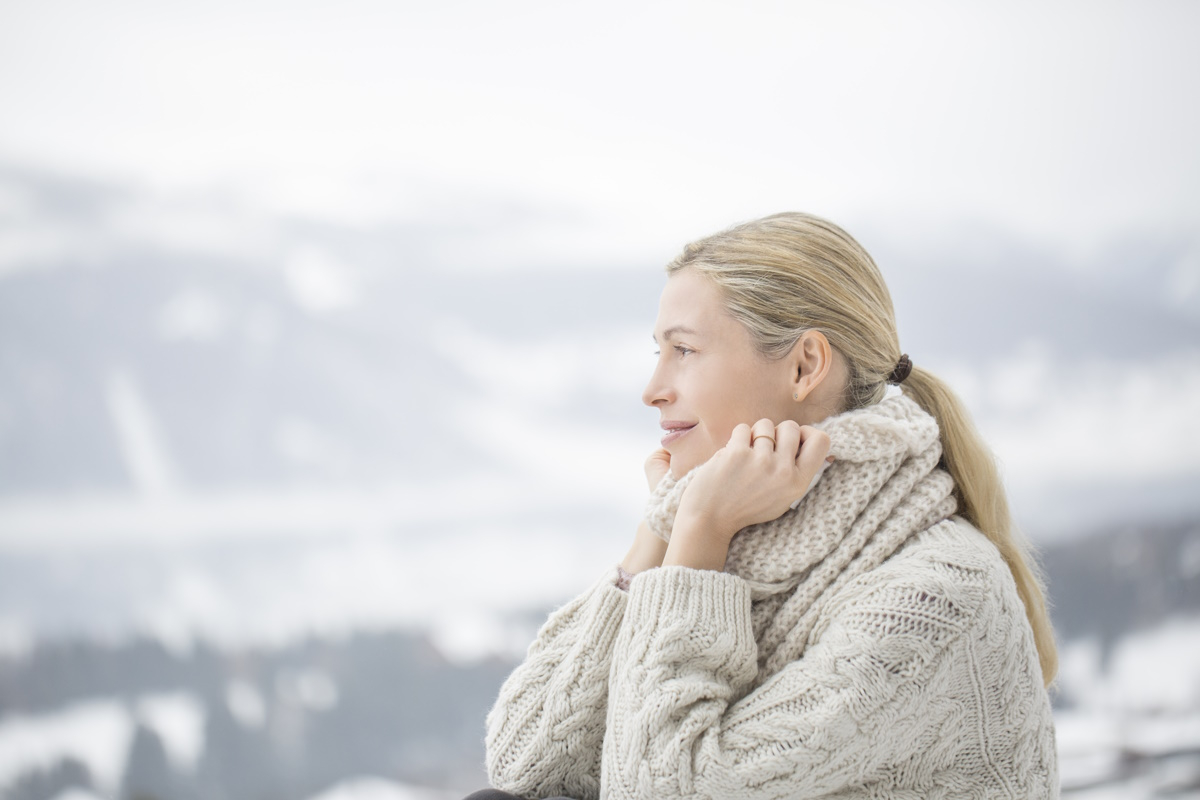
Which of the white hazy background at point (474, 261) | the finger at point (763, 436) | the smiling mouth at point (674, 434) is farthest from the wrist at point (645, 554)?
the white hazy background at point (474, 261)

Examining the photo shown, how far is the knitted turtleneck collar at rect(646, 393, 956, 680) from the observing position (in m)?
1.15

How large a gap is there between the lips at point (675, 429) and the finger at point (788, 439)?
0.16 m

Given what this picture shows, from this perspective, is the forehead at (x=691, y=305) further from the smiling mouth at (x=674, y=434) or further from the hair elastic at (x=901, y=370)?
the hair elastic at (x=901, y=370)

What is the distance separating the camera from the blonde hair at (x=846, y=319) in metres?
1.28

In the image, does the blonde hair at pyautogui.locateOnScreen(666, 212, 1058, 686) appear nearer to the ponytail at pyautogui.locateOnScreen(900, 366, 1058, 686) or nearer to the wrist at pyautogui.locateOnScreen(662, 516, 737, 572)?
the ponytail at pyautogui.locateOnScreen(900, 366, 1058, 686)

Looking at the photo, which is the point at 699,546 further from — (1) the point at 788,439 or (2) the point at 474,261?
(2) the point at 474,261

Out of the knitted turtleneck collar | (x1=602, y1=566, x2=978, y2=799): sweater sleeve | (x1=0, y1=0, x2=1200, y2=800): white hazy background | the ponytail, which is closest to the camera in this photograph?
(x1=602, y1=566, x2=978, y2=799): sweater sleeve

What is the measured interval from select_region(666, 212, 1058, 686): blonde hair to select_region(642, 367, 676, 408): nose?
14 cm

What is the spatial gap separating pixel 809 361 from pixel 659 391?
208mm

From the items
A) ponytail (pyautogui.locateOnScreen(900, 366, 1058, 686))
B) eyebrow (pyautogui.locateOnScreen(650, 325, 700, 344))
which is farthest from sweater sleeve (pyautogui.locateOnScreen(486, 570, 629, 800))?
ponytail (pyautogui.locateOnScreen(900, 366, 1058, 686))

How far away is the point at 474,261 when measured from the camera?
125 inches

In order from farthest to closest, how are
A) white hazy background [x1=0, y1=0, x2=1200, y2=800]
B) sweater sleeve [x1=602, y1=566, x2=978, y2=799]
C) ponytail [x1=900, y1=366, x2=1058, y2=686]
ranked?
1. white hazy background [x1=0, y1=0, x2=1200, y2=800]
2. ponytail [x1=900, y1=366, x2=1058, y2=686]
3. sweater sleeve [x1=602, y1=566, x2=978, y2=799]

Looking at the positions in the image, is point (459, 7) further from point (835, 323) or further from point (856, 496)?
point (856, 496)

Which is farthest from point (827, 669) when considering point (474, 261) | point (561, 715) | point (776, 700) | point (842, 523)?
point (474, 261)
